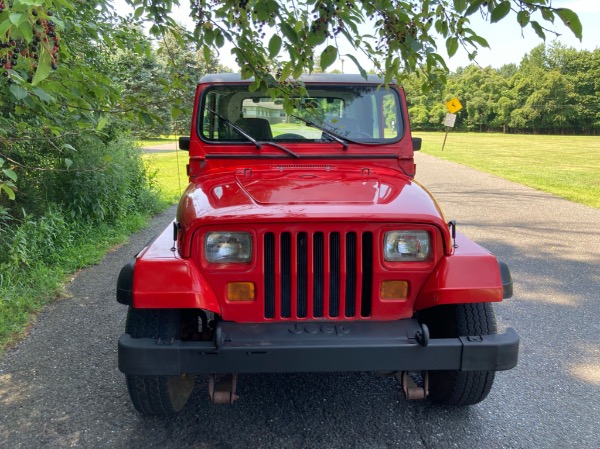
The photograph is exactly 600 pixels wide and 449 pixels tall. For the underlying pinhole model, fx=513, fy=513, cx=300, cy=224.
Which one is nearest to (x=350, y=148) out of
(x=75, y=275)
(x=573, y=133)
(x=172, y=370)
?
(x=172, y=370)

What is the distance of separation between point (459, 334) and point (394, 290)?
1.28 ft

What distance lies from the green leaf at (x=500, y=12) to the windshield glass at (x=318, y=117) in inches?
62.7

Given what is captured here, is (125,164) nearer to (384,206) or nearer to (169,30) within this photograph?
(169,30)

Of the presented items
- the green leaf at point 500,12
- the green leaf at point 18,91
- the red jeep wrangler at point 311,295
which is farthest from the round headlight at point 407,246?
the green leaf at point 18,91

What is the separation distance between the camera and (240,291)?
2475 mm

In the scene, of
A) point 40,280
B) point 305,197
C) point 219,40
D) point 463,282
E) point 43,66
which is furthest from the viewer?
point 40,280

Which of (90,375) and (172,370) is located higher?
(172,370)

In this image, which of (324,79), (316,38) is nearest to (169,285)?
(316,38)

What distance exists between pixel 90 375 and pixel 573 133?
78.9 meters

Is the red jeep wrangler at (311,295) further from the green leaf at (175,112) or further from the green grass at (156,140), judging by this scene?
the green grass at (156,140)

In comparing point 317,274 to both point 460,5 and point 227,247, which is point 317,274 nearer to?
point 227,247

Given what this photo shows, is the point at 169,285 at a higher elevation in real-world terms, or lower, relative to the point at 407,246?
lower

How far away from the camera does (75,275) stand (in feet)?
18.5

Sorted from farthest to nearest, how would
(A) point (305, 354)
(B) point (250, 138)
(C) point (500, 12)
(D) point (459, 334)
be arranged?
(B) point (250, 138) < (D) point (459, 334) < (A) point (305, 354) < (C) point (500, 12)
